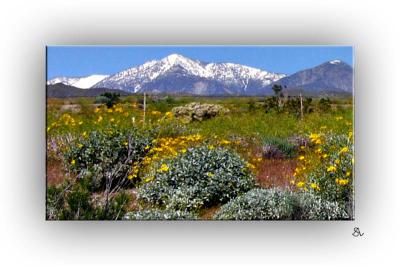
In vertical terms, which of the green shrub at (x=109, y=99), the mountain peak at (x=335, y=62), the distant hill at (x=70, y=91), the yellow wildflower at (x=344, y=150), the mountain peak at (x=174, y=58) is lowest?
the yellow wildflower at (x=344, y=150)

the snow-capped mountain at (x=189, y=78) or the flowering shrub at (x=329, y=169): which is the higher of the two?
the snow-capped mountain at (x=189, y=78)

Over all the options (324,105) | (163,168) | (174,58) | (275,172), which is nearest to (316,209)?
(275,172)

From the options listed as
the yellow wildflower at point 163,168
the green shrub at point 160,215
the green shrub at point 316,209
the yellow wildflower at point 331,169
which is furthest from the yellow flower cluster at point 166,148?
the yellow wildflower at point 331,169

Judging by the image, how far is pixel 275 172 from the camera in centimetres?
499

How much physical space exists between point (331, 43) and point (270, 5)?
2.00 feet

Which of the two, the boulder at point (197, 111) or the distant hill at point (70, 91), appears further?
the boulder at point (197, 111)

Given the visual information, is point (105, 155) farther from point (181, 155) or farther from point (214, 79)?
point (214, 79)

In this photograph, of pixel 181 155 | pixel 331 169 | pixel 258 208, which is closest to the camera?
pixel 258 208

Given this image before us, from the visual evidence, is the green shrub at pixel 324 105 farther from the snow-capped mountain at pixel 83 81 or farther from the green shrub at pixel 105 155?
the snow-capped mountain at pixel 83 81

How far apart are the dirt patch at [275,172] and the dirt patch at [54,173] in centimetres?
168

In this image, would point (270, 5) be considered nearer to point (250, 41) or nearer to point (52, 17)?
point (250, 41)

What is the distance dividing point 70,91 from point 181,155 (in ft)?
3.57

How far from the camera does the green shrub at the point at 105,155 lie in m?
4.95
